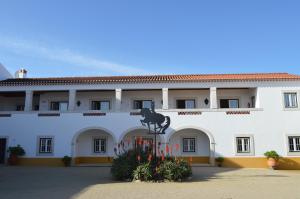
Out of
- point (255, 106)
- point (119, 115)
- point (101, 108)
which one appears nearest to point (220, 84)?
point (255, 106)

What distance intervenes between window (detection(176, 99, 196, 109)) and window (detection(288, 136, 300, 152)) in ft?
22.2

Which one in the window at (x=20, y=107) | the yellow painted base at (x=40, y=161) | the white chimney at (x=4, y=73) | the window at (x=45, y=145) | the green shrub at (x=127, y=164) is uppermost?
the white chimney at (x=4, y=73)

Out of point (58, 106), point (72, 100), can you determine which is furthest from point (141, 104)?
point (58, 106)

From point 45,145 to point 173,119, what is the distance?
8.94 meters

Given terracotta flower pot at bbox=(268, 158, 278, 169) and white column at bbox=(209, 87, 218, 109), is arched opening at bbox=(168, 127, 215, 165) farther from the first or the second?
terracotta flower pot at bbox=(268, 158, 278, 169)

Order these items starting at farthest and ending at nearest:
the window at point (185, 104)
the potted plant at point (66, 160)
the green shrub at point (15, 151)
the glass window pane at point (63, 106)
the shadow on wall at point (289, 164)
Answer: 1. the glass window pane at point (63, 106)
2. the window at point (185, 104)
3. the green shrub at point (15, 151)
4. the potted plant at point (66, 160)
5. the shadow on wall at point (289, 164)

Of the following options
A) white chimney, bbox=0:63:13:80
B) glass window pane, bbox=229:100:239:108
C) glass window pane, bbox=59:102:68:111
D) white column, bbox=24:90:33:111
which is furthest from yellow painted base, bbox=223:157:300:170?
white chimney, bbox=0:63:13:80

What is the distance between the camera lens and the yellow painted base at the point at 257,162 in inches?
730

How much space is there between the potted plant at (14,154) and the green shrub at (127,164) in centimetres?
975

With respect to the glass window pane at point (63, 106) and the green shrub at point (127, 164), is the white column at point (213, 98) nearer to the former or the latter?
the green shrub at point (127, 164)

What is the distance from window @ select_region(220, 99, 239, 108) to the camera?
69.6 feet

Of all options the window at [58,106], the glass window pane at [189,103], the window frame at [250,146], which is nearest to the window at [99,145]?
the window at [58,106]

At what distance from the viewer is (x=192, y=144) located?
20.8 metres

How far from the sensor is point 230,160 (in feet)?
62.0
